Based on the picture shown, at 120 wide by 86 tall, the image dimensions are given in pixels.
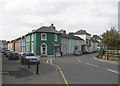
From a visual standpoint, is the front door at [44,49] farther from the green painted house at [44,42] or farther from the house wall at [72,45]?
the house wall at [72,45]

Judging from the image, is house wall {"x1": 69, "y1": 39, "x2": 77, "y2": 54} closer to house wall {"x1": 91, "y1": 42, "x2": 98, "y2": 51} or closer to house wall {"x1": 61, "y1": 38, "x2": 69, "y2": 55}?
house wall {"x1": 61, "y1": 38, "x2": 69, "y2": 55}

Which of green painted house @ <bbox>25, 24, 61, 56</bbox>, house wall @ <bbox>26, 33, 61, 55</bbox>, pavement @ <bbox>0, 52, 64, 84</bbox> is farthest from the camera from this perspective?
green painted house @ <bbox>25, 24, 61, 56</bbox>

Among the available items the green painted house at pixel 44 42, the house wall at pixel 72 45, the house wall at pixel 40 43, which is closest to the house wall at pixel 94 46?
the house wall at pixel 72 45

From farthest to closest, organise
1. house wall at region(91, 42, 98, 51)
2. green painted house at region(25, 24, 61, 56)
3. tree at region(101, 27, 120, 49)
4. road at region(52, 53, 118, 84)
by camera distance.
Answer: house wall at region(91, 42, 98, 51) < green painted house at region(25, 24, 61, 56) < tree at region(101, 27, 120, 49) < road at region(52, 53, 118, 84)

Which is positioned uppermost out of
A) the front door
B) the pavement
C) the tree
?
the tree

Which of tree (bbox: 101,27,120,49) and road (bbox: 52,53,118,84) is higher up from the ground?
tree (bbox: 101,27,120,49)

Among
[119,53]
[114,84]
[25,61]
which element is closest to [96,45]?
[119,53]

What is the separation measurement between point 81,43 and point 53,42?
4095 centimetres

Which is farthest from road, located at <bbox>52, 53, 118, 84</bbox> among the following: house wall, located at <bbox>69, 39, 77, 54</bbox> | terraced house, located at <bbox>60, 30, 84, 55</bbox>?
house wall, located at <bbox>69, 39, 77, 54</bbox>

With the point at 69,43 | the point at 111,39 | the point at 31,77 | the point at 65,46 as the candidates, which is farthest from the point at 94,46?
the point at 31,77

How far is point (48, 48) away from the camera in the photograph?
67.8 meters

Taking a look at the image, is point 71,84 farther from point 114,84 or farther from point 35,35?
point 35,35

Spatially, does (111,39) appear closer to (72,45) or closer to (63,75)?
(72,45)

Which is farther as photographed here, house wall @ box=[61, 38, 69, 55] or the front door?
house wall @ box=[61, 38, 69, 55]
